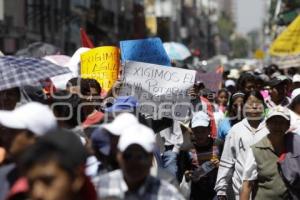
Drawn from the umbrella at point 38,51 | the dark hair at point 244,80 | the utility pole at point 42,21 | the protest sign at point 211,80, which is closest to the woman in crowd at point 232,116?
the dark hair at point 244,80

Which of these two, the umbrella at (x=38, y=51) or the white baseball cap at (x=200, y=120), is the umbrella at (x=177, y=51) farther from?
the white baseball cap at (x=200, y=120)

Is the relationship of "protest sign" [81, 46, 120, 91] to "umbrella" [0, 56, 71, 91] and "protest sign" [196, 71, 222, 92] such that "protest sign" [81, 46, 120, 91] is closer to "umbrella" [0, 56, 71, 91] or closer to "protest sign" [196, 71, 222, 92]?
"umbrella" [0, 56, 71, 91]

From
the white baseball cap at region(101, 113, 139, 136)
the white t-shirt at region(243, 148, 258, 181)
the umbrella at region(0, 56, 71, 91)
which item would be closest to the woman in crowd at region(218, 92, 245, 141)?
the white t-shirt at region(243, 148, 258, 181)

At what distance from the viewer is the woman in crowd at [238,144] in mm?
9062

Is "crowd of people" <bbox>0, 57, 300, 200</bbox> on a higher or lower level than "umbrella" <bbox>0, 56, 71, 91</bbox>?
lower

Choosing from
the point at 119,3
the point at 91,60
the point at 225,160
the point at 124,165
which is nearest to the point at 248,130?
the point at 225,160

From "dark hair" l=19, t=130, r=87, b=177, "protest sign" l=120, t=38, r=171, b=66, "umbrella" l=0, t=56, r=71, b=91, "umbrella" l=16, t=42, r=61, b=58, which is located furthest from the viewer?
"umbrella" l=16, t=42, r=61, b=58

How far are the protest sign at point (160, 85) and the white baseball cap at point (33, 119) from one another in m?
3.94

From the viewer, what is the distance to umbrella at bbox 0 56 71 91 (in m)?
7.40

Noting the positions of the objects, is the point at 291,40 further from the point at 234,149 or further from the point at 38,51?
the point at 234,149

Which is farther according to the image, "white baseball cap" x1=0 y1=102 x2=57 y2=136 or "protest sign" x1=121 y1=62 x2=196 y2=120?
"protest sign" x1=121 y1=62 x2=196 y2=120

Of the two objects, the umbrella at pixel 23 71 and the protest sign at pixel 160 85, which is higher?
the umbrella at pixel 23 71

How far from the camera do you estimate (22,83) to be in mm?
7379

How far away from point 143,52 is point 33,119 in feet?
16.7
